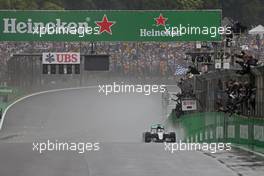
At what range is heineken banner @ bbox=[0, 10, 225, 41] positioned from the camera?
3312 centimetres

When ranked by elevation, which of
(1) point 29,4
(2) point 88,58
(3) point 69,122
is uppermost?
(1) point 29,4

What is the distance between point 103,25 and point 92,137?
16413 millimetres

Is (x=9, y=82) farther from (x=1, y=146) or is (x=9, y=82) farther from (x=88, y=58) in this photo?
(x=1, y=146)

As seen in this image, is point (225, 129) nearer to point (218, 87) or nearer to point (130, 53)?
point (218, 87)

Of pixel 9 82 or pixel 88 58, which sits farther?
pixel 9 82

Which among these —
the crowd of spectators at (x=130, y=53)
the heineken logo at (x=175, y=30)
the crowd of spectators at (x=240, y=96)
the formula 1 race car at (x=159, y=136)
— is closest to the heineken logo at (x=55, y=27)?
the heineken logo at (x=175, y=30)

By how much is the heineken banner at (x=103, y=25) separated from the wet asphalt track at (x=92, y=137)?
497cm

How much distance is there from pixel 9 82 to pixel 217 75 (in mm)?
21654

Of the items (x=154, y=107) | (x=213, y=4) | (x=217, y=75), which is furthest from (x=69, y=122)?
(x=217, y=75)

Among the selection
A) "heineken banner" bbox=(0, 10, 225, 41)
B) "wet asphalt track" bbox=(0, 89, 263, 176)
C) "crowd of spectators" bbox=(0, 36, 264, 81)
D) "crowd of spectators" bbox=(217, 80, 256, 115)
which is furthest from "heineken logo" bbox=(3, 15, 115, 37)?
"crowd of spectators" bbox=(217, 80, 256, 115)

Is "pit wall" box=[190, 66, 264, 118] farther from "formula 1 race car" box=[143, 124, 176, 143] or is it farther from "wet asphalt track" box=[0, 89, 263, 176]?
"wet asphalt track" box=[0, 89, 263, 176]

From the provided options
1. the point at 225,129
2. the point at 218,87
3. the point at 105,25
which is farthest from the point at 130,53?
the point at 225,129

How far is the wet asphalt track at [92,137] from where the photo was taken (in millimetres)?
17453

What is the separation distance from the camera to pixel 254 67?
75.4ft
